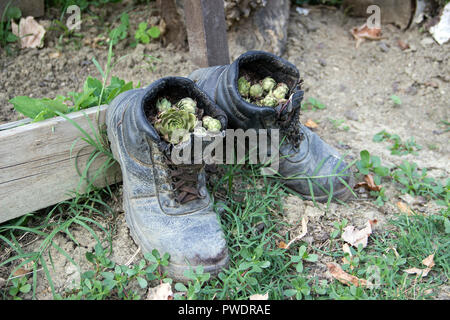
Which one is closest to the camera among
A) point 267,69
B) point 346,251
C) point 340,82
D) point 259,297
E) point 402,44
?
point 259,297

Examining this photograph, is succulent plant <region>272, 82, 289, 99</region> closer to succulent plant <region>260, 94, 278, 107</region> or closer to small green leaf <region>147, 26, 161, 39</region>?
succulent plant <region>260, 94, 278, 107</region>

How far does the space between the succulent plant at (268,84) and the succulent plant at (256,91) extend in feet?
0.07

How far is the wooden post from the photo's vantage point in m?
2.08

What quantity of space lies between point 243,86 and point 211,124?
37 centimetres

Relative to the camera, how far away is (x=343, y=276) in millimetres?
1447

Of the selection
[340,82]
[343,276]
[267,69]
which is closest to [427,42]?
[340,82]

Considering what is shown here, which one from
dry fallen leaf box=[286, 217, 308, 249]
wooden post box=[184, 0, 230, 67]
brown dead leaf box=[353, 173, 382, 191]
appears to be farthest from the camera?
wooden post box=[184, 0, 230, 67]

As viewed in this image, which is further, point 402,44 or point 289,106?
point 402,44

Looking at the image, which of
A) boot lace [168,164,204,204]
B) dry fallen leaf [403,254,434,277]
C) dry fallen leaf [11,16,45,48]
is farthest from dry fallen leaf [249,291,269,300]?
dry fallen leaf [11,16,45,48]

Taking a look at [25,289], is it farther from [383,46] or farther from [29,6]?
[383,46]

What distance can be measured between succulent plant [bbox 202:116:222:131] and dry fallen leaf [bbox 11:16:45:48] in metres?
1.47

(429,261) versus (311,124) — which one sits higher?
(311,124)

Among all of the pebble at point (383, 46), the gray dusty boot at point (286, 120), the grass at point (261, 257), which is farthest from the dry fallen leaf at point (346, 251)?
the pebble at point (383, 46)

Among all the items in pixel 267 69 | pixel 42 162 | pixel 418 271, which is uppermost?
pixel 267 69
